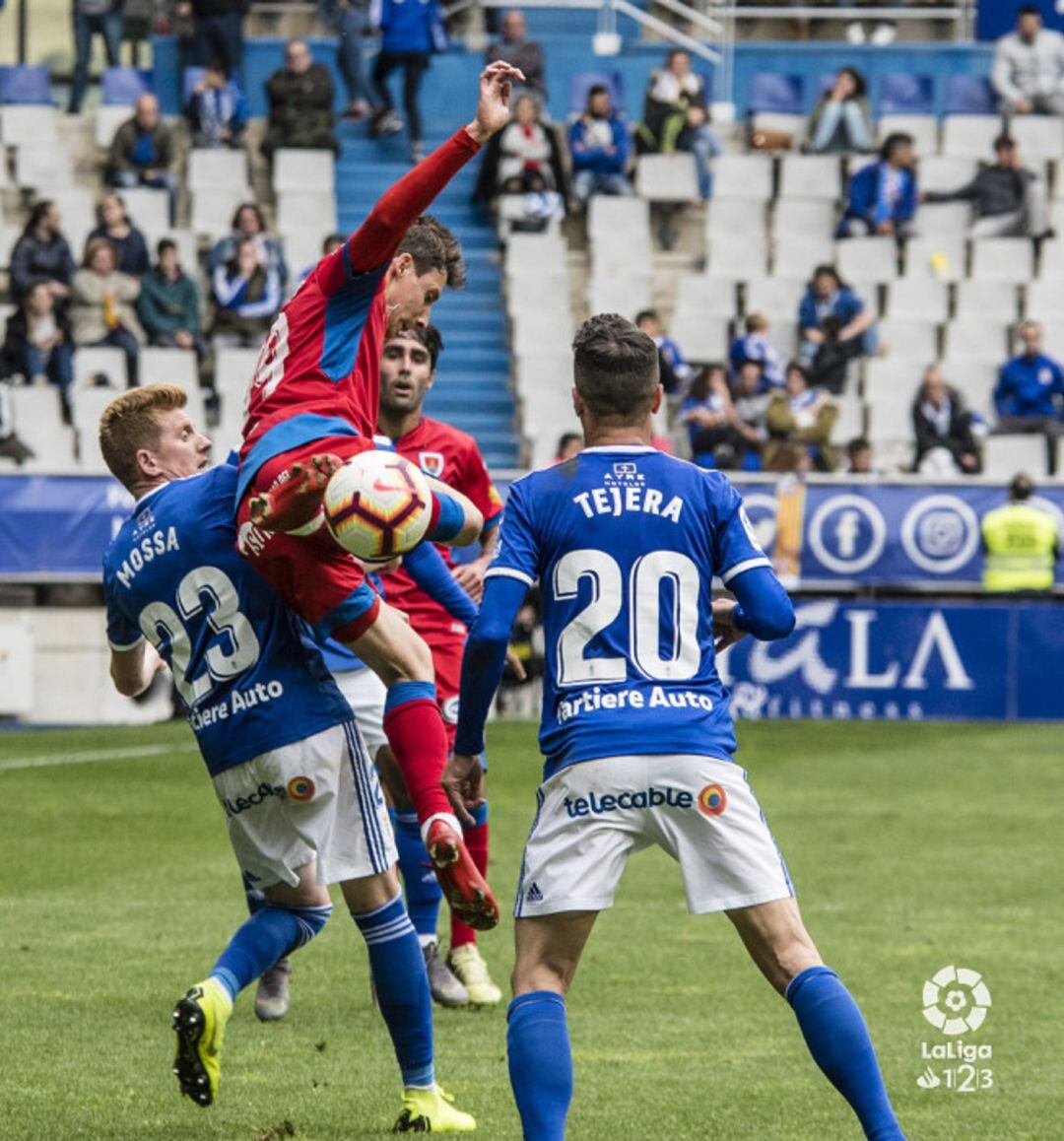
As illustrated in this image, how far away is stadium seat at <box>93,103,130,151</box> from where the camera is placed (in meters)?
24.5

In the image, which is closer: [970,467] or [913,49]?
[970,467]

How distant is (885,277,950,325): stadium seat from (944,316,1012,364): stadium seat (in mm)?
353

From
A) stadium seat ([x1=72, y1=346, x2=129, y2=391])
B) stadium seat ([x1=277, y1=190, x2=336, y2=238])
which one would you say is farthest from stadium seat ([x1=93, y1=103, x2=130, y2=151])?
stadium seat ([x1=72, y1=346, x2=129, y2=391])

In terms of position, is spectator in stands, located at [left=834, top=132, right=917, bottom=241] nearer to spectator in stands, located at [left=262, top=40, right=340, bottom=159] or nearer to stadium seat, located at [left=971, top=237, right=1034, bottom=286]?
stadium seat, located at [left=971, top=237, right=1034, bottom=286]

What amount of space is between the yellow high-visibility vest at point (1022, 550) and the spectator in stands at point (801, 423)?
2.20m

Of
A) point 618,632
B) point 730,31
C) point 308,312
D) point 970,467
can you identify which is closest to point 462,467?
point 308,312

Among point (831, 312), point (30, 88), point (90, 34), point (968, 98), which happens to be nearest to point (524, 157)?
point (831, 312)

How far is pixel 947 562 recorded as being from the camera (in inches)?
746

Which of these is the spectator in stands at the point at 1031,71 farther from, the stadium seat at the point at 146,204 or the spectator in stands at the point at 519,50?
the stadium seat at the point at 146,204

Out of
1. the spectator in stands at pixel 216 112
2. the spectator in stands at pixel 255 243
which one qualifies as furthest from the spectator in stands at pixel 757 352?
the spectator in stands at pixel 216 112

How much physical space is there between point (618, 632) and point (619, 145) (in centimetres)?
1930

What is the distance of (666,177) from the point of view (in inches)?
961

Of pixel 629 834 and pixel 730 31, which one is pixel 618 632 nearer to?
pixel 629 834

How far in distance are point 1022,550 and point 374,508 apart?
45.3ft
